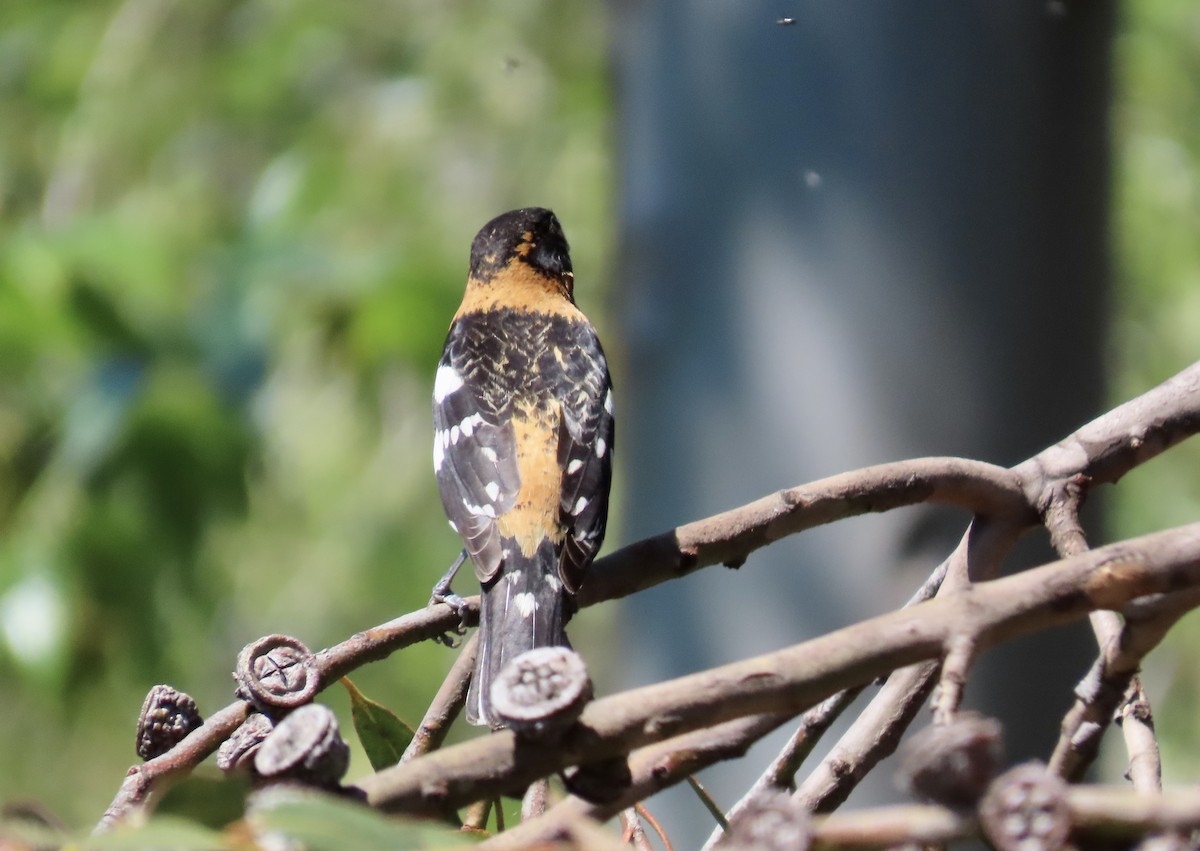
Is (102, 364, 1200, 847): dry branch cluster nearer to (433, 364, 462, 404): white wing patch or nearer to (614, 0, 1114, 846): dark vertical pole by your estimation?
(433, 364, 462, 404): white wing patch

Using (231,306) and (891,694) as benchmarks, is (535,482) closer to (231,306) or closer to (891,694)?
(891,694)

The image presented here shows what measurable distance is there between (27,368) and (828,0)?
11.1 feet

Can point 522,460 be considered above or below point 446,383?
below

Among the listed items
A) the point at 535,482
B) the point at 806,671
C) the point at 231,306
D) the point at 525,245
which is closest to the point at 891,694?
the point at 806,671

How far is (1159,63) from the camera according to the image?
7.29 meters

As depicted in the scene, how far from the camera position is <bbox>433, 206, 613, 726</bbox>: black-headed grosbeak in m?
2.46

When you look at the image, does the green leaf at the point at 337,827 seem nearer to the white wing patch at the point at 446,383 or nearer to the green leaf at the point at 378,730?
the green leaf at the point at 378,730

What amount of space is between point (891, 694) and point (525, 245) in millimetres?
2531

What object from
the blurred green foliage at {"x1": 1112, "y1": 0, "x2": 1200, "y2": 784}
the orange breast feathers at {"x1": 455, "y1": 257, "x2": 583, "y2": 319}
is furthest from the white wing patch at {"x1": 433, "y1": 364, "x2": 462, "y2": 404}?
the blurred green foliage at {"x1": 1112, "y1": 0, "x2": 1200, "y2": 784}

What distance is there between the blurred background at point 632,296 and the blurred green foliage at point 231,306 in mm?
21

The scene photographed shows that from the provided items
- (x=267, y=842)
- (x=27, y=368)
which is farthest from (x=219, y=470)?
(x=267, y=842)

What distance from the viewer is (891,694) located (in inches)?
64.1

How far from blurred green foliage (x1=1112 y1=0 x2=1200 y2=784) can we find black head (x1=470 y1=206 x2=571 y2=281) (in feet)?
12.1

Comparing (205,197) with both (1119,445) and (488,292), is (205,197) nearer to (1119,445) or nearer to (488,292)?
(488,292)
